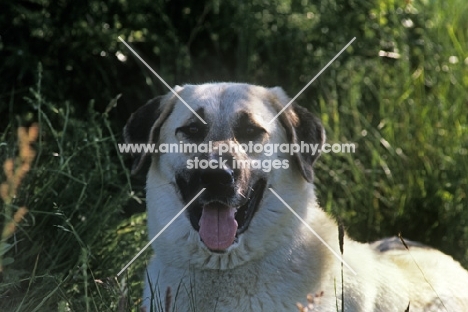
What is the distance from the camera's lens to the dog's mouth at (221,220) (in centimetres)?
404

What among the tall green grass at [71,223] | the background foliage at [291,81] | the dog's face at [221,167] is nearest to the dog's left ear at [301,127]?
the dog's face at [221,167]

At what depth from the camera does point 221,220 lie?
13.4 ft

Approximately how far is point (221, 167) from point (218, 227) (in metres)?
0.31

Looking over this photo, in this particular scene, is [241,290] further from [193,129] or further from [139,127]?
[139,127]

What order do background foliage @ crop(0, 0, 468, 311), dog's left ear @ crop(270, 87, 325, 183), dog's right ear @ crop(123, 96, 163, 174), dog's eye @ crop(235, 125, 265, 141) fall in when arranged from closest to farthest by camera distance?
dog's eye @ crop(235, 125, 265, 141)
dog's left ear @ crop(270, 87, 325, 183)
dog's right ear @ crop(123, 96, 163, 174)
background foliage @ crop(0, 0, 468, 311)

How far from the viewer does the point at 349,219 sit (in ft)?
19.5

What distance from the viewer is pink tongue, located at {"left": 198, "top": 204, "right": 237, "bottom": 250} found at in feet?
13.3

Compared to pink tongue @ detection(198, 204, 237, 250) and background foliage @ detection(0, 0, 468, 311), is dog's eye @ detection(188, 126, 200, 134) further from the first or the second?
background foliage @ detection(0, 0, 468, 311)

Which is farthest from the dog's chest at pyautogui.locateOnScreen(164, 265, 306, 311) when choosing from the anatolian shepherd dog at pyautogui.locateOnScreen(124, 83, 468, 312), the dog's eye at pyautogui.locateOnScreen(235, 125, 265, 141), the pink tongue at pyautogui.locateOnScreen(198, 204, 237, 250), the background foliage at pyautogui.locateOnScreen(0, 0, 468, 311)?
the background foliage at pyautogui.locateOnScreen(0, 0, 468, 311)

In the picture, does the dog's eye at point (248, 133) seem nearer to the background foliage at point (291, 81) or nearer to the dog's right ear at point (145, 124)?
the dog's right ear at point (145, 124)

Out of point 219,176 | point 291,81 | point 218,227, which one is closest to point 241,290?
point 218,227

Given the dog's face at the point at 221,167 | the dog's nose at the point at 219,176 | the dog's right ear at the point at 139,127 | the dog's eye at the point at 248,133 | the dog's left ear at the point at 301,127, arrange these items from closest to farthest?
the dog's nose at the point at 219,176, the dog's face at the point at 221,167, the dog's eye at the point at 248,133, the dog's left ear at the point at 301,127, the dog's right ear at the point at 139,127

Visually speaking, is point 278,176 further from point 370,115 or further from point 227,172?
point 370,115

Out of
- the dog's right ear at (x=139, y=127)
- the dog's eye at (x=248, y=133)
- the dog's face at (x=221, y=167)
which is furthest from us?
the dog's right ear at (x=139, y=127)
